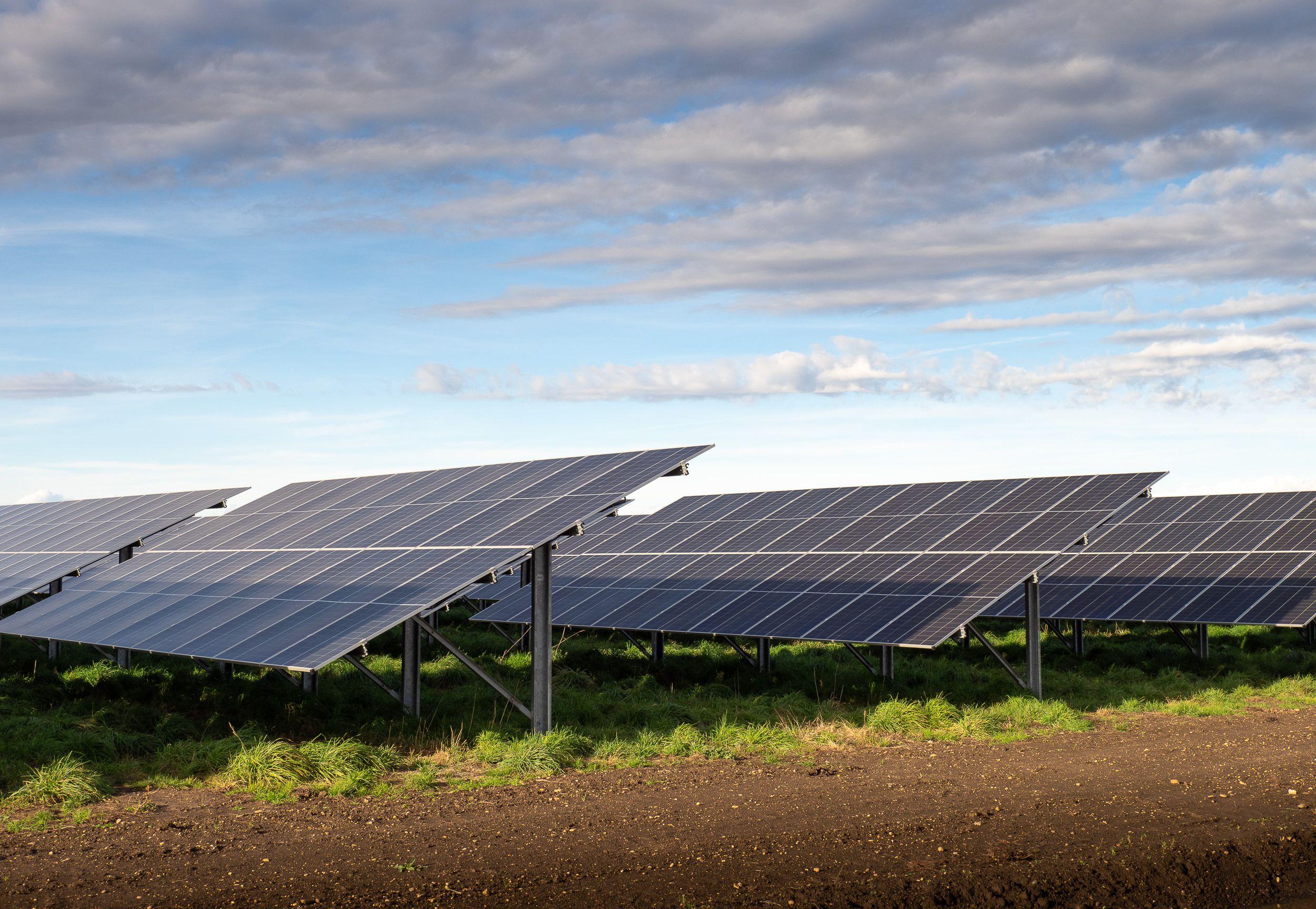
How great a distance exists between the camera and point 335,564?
21406mm

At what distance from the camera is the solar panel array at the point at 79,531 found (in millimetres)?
29688

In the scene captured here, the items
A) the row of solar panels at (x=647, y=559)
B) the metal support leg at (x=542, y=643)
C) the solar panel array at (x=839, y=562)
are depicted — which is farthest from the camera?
the solar panel array at (x=839, y=562)

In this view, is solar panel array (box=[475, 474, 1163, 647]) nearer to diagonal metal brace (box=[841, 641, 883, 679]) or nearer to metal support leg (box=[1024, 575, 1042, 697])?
metal support leg (box=[1024, 575, 1042, 697])

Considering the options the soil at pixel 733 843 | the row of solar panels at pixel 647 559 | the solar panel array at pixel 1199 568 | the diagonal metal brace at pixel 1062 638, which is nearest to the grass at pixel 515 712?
the diagonal metal brace at pixel 1062 638

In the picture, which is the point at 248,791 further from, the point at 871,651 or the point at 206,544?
the point at 871,651

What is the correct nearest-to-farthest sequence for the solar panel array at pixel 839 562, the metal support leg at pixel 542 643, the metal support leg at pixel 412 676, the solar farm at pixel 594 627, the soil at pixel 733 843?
the soil at pixel 733 843
the solar farm at pixel 594 627
the metal support leg at pixel 542 643
the metal support leg at pixel 412 676
the solar panel array at pixel 839 562

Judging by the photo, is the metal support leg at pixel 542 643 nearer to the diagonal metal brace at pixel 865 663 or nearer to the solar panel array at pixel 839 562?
the solar panel array at pixel 839 562

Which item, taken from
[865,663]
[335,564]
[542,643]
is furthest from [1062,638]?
[335,564]

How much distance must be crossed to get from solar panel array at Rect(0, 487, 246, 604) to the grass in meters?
2.11

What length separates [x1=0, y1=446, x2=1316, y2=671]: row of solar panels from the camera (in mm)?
19016

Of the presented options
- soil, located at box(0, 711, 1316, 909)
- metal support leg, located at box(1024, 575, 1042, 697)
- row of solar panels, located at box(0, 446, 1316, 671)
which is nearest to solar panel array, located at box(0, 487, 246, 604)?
row of solar panels, located at box(0, 446, 1316, 671)

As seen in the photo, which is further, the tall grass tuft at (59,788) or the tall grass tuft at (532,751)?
the tall grass tuft at (532,751)

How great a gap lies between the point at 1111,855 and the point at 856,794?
12.3 feet

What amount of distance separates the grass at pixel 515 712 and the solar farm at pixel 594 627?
0.26 ft
